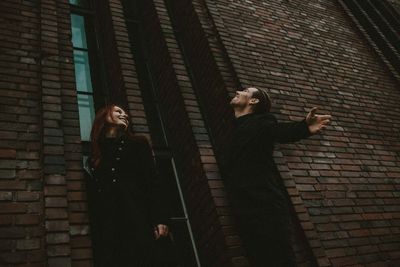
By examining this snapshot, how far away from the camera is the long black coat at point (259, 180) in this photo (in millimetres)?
2764

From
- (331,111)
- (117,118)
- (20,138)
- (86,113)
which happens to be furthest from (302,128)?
(86,113)

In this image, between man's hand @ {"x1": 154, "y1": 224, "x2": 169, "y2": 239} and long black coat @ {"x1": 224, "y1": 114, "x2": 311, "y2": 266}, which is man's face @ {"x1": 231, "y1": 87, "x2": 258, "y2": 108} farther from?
man's hand @ {"x1": 154, "y1": 224, "x2": 169, "y2": 239}

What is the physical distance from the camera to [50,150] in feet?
9.58

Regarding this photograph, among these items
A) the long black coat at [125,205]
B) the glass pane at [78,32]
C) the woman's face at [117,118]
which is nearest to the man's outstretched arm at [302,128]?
the long black coat at [125,205]

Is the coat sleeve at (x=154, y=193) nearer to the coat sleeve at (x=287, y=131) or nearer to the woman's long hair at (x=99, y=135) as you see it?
the woman's long hair at (x=99, y=135)

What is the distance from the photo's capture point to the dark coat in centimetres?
282

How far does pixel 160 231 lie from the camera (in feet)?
8.54

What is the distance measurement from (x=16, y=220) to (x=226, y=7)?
391 cm

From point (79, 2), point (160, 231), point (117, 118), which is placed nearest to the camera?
point (160, 231)

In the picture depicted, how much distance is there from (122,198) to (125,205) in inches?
2.3

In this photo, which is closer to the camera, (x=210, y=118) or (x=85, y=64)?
(x=210, y=118)

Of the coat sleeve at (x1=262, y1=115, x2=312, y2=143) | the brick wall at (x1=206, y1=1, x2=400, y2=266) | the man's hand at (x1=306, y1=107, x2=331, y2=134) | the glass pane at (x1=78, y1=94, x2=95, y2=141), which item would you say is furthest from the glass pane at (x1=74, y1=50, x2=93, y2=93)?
the man's hand at (x1=306, y1=107, x2=331, y2=134)

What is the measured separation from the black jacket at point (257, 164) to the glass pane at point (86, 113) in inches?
65.5

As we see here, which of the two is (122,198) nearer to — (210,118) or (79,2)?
(210,118)
